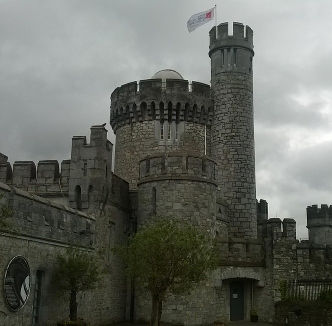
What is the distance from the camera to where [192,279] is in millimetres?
18172

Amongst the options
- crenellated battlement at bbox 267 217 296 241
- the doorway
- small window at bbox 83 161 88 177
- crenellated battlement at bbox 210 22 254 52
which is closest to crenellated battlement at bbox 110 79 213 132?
crenellated battlement at bbox 210 22 254 52

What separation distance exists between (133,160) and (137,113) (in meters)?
2.70

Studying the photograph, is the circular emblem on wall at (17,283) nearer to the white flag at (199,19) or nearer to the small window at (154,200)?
the small window at (154,200)

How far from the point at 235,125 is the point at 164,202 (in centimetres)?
962

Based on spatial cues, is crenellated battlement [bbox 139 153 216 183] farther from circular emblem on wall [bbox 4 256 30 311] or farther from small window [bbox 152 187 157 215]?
circular emblem on wall [bbox 4 256 30 311]

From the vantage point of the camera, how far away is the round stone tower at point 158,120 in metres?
30.3

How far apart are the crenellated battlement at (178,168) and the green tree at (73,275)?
682 centimetres

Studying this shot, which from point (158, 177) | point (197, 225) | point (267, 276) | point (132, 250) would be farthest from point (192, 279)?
point (267, 276)

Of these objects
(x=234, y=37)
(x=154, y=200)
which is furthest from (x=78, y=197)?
(x=234, y=37)

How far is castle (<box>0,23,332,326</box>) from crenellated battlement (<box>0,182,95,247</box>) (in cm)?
4

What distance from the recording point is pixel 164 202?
23.4 m

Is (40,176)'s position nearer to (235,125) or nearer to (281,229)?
(281,229)

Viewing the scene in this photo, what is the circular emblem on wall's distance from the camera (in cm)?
1500

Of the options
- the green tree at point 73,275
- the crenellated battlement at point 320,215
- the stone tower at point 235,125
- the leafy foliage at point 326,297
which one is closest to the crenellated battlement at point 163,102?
the stone tower at point 235,125
